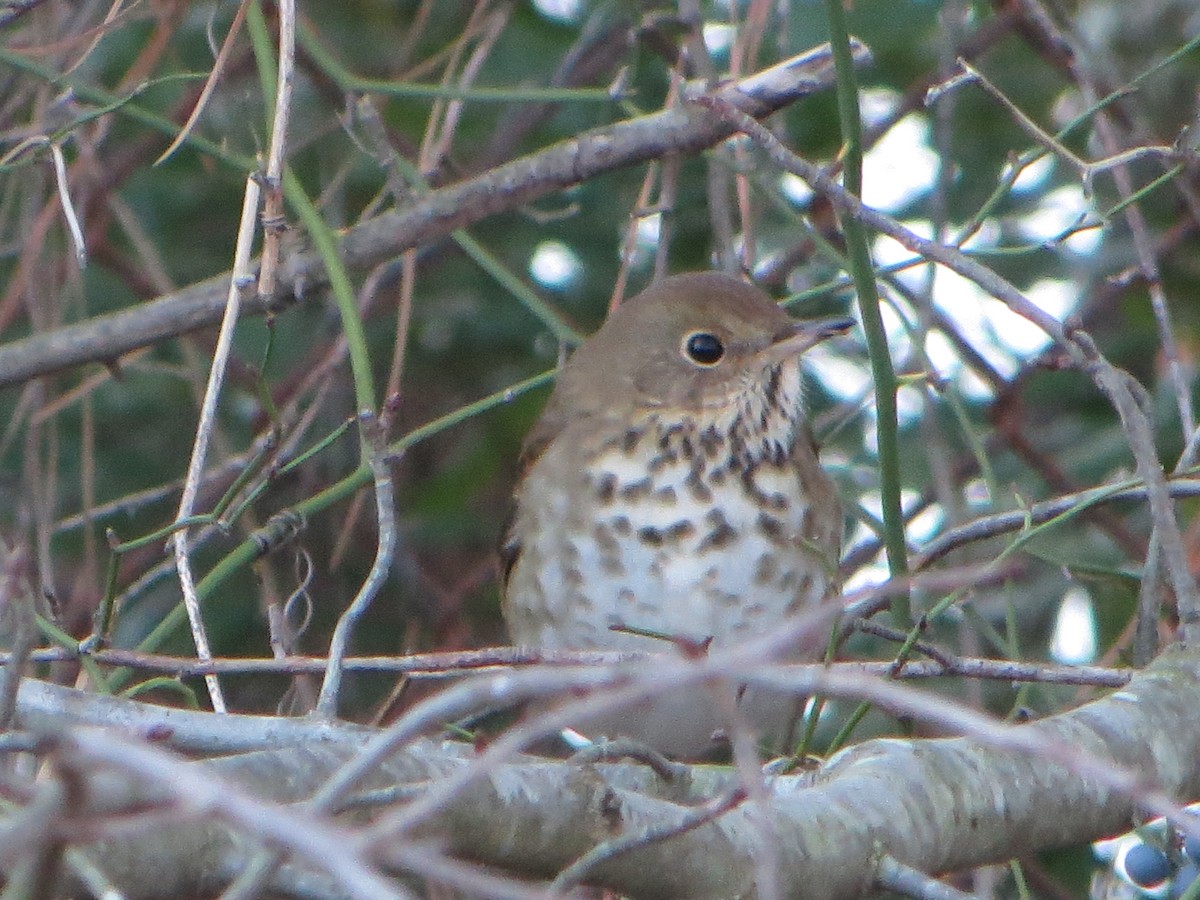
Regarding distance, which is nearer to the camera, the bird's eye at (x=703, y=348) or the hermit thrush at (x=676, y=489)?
the hermit thrush at (x=676, y=489)

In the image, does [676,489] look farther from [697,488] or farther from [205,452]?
[205,452]

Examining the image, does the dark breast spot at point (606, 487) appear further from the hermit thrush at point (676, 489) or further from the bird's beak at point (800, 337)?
the bird's beak at point (800, 337)

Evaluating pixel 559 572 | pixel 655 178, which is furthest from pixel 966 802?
pixel 655 178

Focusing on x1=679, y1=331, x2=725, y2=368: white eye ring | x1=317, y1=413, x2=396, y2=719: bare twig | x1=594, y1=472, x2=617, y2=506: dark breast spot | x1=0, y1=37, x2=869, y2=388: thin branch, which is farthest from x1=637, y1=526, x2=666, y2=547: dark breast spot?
x1=317, y1=413, x2=396, y2=719: bare twig

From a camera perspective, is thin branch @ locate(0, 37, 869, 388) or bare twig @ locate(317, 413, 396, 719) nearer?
bare twig @ locate(317, 413, 396, 719)

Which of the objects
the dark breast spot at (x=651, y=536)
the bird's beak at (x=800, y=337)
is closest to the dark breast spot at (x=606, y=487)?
the dark breast spot at (x=651, y=536)

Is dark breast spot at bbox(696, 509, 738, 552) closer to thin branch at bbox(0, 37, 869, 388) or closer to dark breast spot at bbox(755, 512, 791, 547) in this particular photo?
dark breast spot at bbox(755, 512, 791, 547)

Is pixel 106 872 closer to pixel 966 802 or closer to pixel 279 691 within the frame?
pixel 966 802

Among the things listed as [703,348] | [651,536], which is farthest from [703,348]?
[651,536]
